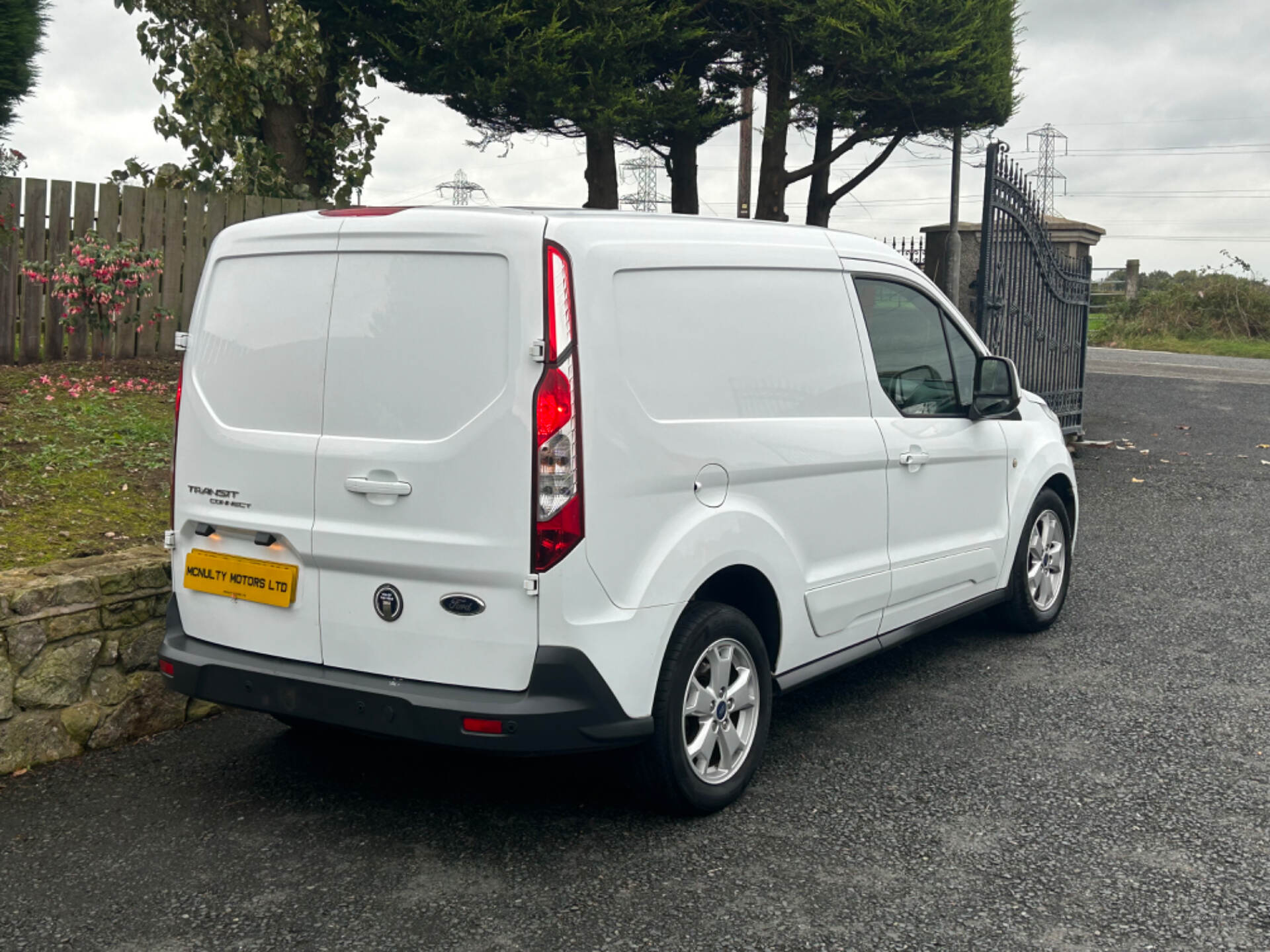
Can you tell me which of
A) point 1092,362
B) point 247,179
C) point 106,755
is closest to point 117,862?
point 106,755

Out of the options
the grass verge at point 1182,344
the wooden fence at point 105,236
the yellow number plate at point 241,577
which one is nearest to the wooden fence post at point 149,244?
the wooden fence at point 105,236

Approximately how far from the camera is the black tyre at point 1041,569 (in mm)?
6137

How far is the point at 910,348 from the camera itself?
5.28m

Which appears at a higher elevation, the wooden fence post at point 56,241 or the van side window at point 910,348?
the wooden fence post at point 56,241

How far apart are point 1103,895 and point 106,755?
3421 mm

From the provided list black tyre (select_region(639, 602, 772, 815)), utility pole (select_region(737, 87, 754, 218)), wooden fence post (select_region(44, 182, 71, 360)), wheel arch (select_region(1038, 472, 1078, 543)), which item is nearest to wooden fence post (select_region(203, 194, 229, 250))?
wooden fence post (select_region(44, 182, 71, 360))

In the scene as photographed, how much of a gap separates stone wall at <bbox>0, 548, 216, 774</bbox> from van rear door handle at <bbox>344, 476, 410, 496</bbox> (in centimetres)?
152

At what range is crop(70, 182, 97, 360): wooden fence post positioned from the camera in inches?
396

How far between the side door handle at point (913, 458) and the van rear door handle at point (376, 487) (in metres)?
2.17

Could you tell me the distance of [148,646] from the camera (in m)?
4.89

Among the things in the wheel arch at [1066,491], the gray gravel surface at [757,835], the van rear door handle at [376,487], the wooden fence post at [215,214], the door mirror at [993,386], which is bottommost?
the gray gravel surface at [757,835]

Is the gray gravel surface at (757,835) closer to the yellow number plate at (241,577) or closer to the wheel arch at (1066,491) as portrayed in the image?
the yellow number plate at (241,577)

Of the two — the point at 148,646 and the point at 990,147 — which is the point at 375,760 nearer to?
the point at 148,646

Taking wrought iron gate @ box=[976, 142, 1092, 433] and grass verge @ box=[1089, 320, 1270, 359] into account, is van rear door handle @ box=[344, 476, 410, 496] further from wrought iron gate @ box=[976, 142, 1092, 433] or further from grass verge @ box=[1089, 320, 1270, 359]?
grass verge @ box=[1089, 320, 1270, 359]
